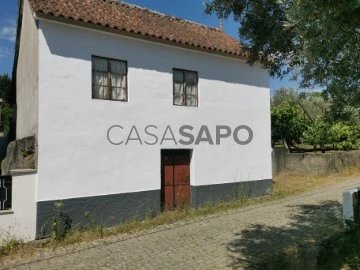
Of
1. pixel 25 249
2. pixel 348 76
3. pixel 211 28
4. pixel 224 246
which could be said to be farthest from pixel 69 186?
pixel 211 28

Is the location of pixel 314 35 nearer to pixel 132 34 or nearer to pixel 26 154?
pixel 132 34

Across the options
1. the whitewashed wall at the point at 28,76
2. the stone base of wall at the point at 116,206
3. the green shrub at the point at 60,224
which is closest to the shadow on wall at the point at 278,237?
the stone base of wall at the point at 116,206

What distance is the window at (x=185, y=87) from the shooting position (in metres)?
11.4

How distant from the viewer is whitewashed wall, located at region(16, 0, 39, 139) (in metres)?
9.18

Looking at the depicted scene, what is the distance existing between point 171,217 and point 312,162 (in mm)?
10811

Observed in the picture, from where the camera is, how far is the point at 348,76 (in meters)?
4.50

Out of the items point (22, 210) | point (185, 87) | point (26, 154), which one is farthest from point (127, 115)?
point (22, 210)

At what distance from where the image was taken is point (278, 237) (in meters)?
8.14

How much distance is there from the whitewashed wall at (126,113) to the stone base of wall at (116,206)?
7.8 inches

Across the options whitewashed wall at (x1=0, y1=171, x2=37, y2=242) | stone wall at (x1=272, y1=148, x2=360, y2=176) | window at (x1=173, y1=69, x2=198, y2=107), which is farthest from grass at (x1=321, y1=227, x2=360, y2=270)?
stone wall at (x1=272, y1=148, x2=360, y2=176)

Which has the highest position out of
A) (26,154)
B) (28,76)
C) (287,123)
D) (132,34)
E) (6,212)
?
(132,34)

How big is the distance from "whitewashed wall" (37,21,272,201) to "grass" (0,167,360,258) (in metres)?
0.92

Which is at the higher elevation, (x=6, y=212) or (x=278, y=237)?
(x=6, y=212)

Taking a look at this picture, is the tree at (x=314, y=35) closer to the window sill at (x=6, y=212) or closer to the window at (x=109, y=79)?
the window at (x=109, y=79)
